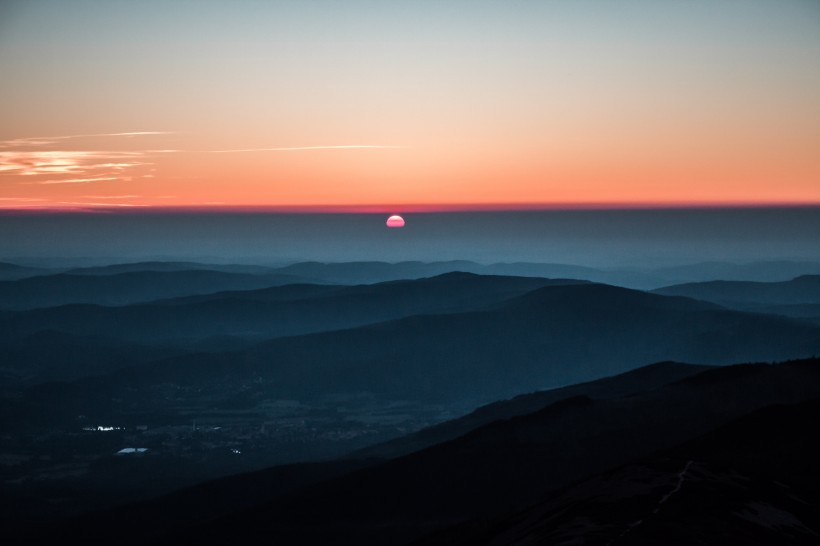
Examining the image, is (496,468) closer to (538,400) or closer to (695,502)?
(695,502)

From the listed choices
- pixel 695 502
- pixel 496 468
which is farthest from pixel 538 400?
pixel 695 502

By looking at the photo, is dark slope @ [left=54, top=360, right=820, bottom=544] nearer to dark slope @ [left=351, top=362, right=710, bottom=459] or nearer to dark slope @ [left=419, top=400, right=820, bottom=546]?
dark slope @ [left=419, top=400, right=820, bottom=546]

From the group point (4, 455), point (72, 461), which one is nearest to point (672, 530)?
point (72, 461)

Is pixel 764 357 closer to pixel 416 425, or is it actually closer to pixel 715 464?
pixel 416 425

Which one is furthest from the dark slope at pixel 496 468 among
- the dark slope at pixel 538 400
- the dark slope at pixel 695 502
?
the dark slope at pixel 538 400

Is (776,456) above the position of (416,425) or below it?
above

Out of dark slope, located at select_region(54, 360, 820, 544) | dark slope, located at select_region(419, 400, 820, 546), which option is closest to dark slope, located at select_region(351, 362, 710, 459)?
dark slope, located at select_region(54, 360, 820, 544)
